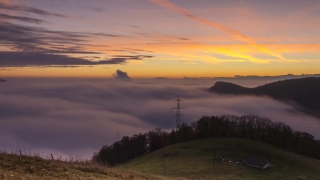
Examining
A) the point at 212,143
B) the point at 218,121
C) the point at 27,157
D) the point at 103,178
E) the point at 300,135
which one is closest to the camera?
the point at 103,178

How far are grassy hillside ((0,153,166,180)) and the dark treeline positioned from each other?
73077 mm

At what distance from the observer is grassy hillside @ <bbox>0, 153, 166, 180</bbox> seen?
16073mm

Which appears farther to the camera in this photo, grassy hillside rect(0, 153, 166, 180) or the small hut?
the small hut

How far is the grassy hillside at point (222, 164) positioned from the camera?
165 ft

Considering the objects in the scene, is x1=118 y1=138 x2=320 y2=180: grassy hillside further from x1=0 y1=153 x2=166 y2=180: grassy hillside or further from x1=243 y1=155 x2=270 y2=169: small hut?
x1=0 y1=153 x2=166 y2=180: grassy hillside

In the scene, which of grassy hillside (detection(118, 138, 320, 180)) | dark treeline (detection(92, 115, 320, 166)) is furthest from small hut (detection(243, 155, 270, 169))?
dark treeline (detection(92, 115, 320, 166))

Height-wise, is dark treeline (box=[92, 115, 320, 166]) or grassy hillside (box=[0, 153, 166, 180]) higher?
grassy hillside (box=[0, 153, 166, 180])

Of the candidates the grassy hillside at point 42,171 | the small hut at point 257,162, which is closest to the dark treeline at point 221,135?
the small hut at point 257,162

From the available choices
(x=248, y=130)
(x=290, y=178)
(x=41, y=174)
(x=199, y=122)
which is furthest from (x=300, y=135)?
(x=41, y=174)

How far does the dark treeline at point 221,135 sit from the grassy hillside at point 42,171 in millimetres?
73077

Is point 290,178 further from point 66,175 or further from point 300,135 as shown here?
point 300,135

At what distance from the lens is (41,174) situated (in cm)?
1711

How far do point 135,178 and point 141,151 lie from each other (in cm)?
8277

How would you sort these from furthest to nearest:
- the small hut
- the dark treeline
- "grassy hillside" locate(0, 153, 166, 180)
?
the dark treeline < the small hut < "grassy hillside" locate(0, 153, 166, 180)
